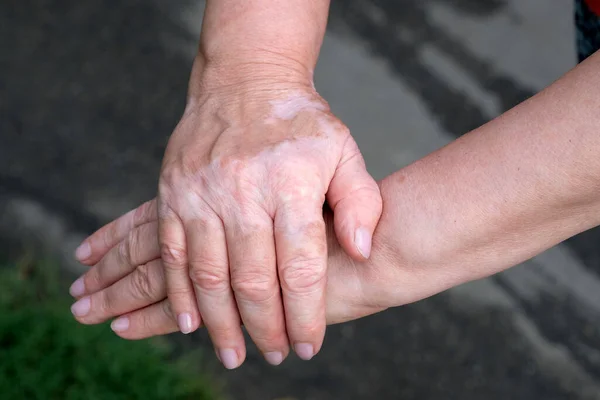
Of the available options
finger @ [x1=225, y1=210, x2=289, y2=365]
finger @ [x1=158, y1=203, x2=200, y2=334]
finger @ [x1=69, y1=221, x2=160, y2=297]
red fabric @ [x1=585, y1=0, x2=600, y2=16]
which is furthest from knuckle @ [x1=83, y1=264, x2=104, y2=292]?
red fabric @ [x1=585, y1=0, x2=600, y2=16]

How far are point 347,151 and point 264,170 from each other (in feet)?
0.54

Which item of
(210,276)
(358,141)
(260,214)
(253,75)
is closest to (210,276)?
(210,276)

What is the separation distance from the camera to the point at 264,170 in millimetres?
1096

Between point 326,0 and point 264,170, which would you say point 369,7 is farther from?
point 264,170

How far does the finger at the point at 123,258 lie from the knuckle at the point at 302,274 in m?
0.31

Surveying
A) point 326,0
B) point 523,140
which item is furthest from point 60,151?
point 523,140

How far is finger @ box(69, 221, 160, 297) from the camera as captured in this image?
1.29m

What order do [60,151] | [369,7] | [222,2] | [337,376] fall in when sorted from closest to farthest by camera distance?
1. [222,2]
2. [337,376]
3. [60,151]
4. [369,7]

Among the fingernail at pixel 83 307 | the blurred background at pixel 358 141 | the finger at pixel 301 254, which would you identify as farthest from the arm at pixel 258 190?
the blurred background at pixel 358 141

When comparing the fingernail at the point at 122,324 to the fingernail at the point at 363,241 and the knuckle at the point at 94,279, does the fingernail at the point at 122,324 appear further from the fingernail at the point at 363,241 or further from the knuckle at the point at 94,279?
the fingernail at the point at 363,241

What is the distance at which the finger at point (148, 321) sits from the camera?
4.22ft

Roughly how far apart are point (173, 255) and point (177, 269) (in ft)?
0.10

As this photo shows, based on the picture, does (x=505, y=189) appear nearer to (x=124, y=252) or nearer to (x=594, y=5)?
(x=594, y=5)

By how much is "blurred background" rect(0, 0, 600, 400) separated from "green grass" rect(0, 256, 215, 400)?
0.01 meters
